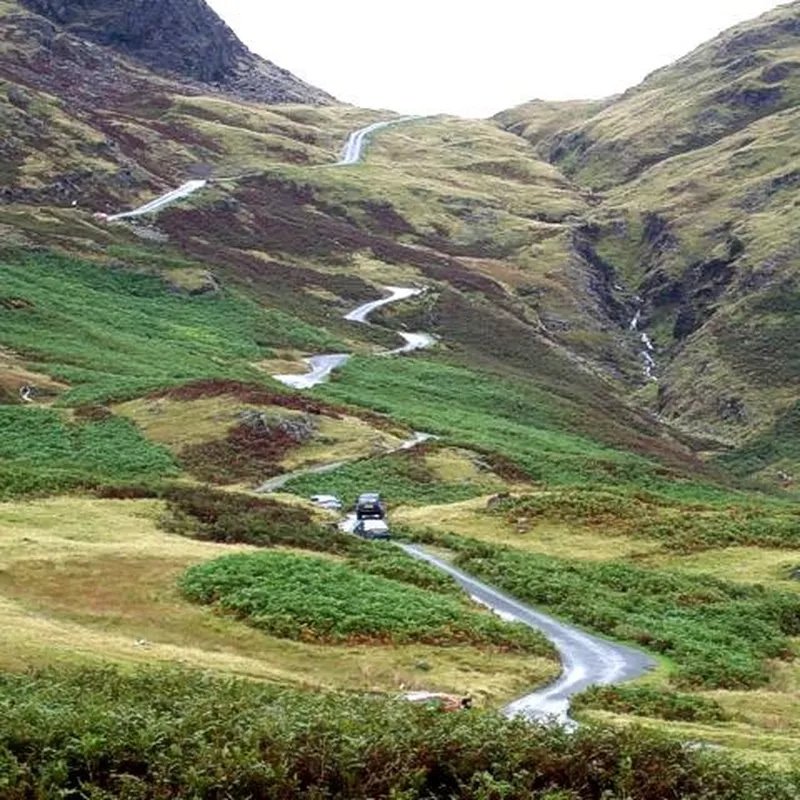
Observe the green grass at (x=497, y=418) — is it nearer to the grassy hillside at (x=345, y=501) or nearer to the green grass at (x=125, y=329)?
the grassy hillside at (x=345, y=501)

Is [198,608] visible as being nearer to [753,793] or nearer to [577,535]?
[753,793]

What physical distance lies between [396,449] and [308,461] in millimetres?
7224

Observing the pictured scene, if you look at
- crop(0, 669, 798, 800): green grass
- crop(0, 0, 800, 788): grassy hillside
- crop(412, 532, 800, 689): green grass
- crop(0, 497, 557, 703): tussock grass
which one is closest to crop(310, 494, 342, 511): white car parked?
crop(0, 0, 800, 788): grassy hillside

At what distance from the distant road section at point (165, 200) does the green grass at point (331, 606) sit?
12066 cm

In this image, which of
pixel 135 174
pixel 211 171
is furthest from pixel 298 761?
pixel 211 171

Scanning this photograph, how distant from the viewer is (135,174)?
16688 cm

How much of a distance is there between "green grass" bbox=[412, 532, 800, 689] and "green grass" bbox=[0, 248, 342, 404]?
43.2 m

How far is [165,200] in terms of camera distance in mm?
163250

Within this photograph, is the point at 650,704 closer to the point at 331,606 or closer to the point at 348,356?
the point at 331,606

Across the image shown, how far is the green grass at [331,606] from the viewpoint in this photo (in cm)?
3006

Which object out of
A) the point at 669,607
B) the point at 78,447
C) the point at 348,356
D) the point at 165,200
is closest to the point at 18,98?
the point at 165,200

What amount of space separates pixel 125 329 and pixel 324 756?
98.7 metres

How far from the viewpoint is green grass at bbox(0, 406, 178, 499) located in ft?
192

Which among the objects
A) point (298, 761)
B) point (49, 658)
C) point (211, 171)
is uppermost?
point (211, 171)
